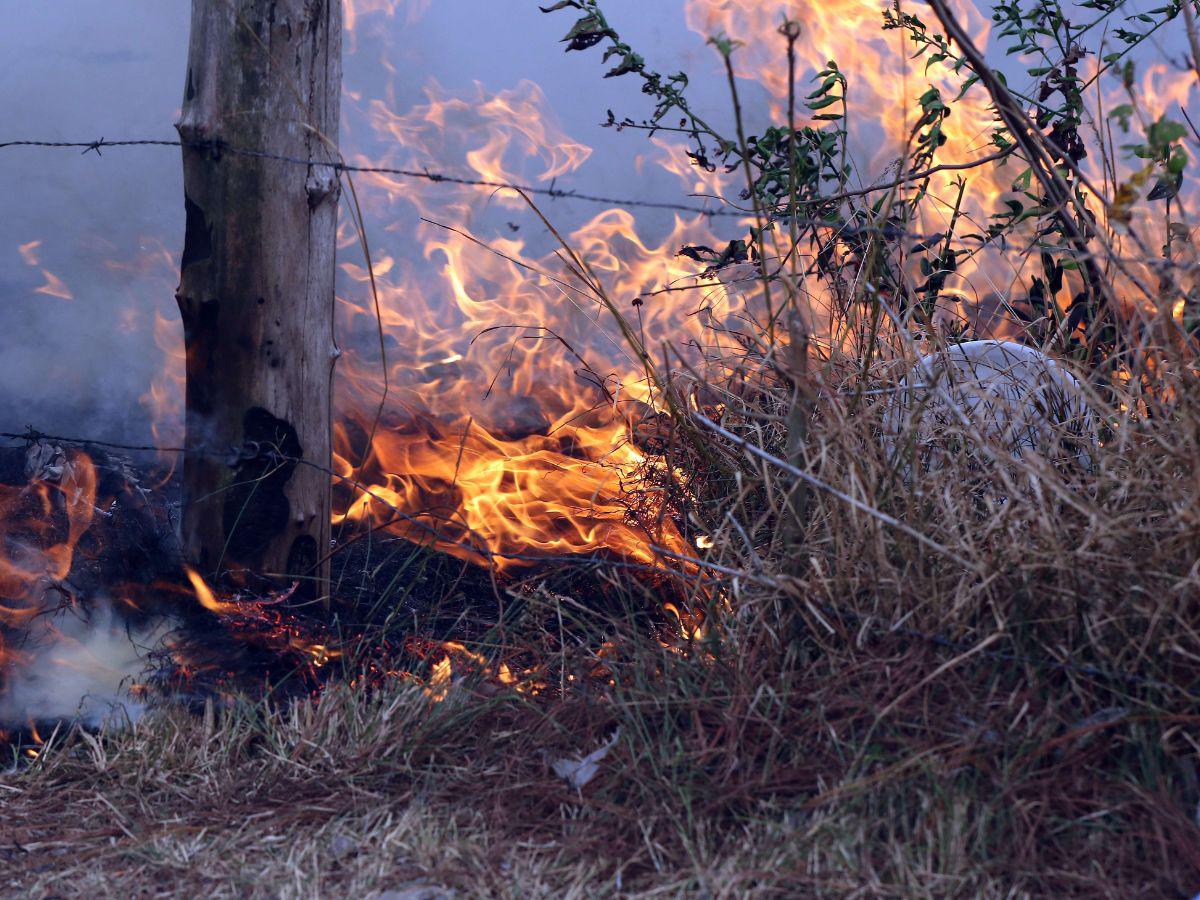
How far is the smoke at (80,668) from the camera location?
9.19ft

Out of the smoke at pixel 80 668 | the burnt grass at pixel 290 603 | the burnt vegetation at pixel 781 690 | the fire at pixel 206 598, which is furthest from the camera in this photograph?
the fire at pixel 206 598

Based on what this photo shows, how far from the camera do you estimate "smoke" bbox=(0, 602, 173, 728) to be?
9.19 ft

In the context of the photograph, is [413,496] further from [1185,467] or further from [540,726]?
[1185,467]

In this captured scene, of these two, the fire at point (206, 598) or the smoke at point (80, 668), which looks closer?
the smoke at point (80, 668)

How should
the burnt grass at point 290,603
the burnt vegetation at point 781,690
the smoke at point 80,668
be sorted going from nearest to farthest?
1. the burnt vegetation at point 781,690
2. the smoke at point 80,668
3. the burnt grass at point 290,603

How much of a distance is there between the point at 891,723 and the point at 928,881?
37cm

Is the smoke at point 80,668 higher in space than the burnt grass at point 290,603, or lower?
lower

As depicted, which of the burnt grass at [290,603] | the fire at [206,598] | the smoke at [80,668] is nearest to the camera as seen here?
the smoke at [80,668]

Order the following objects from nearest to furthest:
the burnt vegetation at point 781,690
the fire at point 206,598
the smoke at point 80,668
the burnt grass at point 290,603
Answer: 1. the burnt vegetation at point 781,690
2. the smoke at point 80,668
3. the burnt grass at point 290,603
4. the fire at point 206,598

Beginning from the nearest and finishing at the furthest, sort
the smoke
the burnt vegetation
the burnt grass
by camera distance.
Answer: the burnt vegetation
the smoke
the burnt grass

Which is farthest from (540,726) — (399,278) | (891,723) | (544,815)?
(399,278)

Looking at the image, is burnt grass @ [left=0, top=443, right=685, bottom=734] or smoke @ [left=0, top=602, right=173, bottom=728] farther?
burnt grass @ [left=0, top=443, right=685, bottom=734]

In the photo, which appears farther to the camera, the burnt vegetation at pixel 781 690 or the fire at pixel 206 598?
the fire at pixel 206 598

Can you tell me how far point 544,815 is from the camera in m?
2.30
